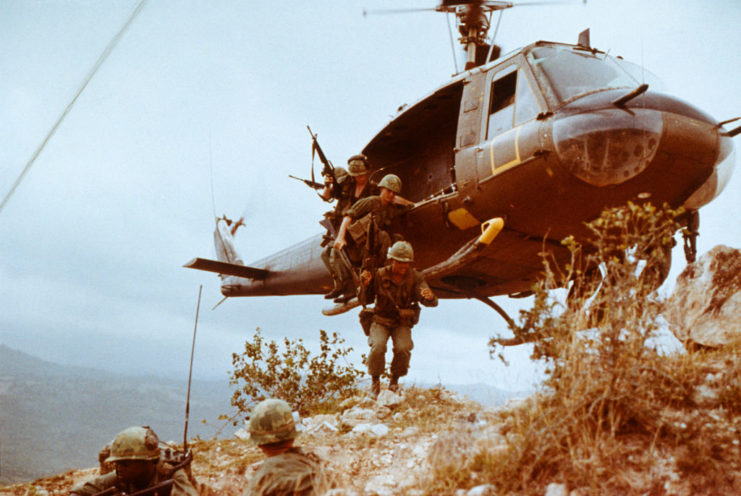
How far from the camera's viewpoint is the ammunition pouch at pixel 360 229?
24.7 feet

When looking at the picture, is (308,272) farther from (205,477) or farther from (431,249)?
(205,477)

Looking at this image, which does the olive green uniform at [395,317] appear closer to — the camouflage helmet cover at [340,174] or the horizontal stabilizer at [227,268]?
the camouflage helmet cover at [340,174]

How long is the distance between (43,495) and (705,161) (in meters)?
7.83

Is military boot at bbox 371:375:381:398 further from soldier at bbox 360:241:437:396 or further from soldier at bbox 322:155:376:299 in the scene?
soldier at bbox 322:155:376:299

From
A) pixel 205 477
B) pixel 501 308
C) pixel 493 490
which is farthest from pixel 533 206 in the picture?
pixel 205 477

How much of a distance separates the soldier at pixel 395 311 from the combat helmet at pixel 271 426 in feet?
9.97

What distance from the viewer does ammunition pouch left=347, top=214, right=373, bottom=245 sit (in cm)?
754

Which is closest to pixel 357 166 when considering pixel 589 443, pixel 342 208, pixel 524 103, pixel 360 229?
pixel 342 208

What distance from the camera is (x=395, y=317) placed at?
712 centimetres

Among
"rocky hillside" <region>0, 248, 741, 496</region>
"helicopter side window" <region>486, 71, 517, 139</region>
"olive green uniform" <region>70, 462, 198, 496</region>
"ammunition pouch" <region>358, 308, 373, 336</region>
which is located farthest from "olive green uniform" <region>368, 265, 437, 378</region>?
"olive green uniform" <region>70, 462, 198, 496</region>

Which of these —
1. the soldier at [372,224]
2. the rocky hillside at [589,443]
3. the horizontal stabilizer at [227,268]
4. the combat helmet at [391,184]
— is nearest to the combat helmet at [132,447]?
the rocky hillside at [589,443]

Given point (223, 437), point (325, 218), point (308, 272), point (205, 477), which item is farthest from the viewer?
point (308, 272)

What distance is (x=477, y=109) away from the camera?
23.2ft

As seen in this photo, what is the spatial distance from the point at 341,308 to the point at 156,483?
410 centimetres
